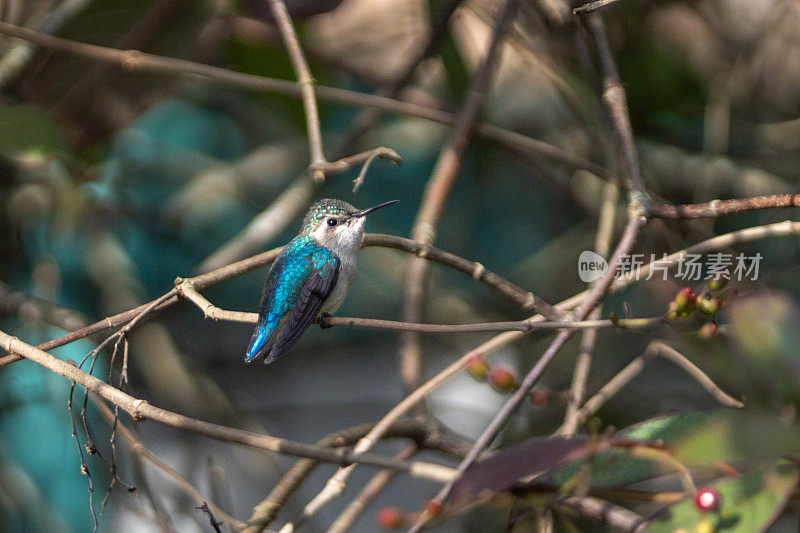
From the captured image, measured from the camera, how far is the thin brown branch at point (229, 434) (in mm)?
689

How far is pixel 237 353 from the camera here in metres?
2.93

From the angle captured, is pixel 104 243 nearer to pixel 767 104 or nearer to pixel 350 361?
pixel 350 361

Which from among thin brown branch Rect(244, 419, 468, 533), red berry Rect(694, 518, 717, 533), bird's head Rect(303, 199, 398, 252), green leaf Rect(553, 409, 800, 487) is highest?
bird's head Rect(303, 199, 398, 252)

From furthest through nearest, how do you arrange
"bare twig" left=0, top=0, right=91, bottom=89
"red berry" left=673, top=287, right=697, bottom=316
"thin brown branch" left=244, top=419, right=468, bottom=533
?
1. "bare twig" left=0, top=0, right=91, bottom=89
2. "thin brown branch" left=244, top=419, right=468, bottom=533
3. "red berry" left=673, top=287, right=697, bottom=316

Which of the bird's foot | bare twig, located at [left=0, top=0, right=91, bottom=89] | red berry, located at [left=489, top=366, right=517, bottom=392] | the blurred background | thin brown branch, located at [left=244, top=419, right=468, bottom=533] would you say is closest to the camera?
red berry, located at [left=489, top=366, right=517, bottom=392]

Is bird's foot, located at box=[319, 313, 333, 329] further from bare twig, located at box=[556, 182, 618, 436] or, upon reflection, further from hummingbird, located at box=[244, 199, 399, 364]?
bare twig, located at box=[556, 182, 618, 436]

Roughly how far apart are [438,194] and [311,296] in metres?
0.63

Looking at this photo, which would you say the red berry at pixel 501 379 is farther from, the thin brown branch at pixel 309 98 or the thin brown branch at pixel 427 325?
the thin brown branch at pixel 309 98

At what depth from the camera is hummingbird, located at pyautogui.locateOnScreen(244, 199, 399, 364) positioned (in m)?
1.08

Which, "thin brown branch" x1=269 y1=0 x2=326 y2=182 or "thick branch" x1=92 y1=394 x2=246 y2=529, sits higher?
"thin brown branch" x1=269 y1=0 x2=326 y2=182

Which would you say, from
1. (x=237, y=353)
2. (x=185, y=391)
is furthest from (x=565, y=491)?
(x=237, y=353)

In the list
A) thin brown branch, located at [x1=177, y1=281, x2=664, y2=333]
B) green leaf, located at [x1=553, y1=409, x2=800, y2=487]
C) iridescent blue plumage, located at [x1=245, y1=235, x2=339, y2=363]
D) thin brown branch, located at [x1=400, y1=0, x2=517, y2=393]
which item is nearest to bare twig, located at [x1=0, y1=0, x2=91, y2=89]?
thin brown branch, located at [x1=400, y1=0, x2=517, y2=393]

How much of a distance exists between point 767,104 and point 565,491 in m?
1.99

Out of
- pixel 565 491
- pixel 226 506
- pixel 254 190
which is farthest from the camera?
pixel 254 190
